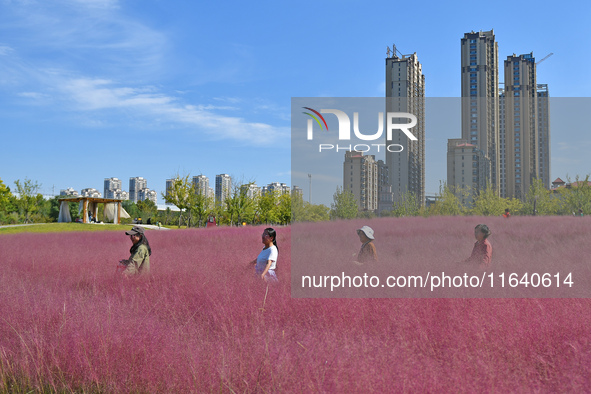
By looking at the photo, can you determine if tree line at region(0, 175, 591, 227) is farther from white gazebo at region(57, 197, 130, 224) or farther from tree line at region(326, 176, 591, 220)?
white gazebo at region(57, 197, 130, 224)

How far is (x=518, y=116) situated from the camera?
106625mm

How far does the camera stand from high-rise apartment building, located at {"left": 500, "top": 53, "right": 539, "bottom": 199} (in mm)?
94969

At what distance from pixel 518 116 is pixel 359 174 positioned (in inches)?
4547

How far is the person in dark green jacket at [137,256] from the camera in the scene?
6.54 metres

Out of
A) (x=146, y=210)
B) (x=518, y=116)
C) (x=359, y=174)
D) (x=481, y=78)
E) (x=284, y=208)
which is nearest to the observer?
(x=359, y=174)

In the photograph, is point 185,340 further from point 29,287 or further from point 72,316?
point 29,287

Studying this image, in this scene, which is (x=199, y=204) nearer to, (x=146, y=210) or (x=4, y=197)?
(x=4, y=197)

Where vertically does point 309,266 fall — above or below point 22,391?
above

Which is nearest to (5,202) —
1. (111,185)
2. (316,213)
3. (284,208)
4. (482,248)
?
(284,208)

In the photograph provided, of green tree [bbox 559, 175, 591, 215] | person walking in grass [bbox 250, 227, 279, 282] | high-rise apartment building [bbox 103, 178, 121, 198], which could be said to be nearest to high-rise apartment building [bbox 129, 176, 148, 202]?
high-rise apartment building [bbox 103, 178, 121, 198]

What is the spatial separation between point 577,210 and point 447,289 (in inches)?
747

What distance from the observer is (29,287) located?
6293 millimetres

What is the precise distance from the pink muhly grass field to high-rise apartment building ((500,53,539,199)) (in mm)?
99257

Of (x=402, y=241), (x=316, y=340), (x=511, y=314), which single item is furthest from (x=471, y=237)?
(x=316, y=340)
